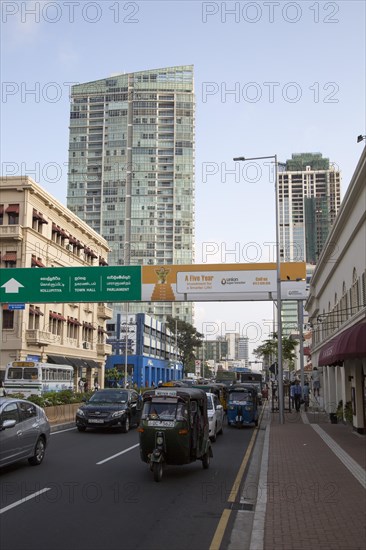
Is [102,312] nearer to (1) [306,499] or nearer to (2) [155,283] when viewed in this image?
(2) [155,283]

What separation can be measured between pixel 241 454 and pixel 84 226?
156ft

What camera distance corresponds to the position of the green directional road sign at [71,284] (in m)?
32.7

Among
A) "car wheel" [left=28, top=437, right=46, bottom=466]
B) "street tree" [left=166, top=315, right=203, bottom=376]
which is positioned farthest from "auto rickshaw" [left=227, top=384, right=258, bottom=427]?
"street tree" [left=166, top=315, right=203, bottom=376]

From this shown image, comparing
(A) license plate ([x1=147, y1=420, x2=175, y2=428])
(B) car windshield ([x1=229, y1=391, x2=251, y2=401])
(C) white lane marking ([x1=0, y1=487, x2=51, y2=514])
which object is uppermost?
(A) license plate ([x1=147, y1=420, x2=175, y2=428])

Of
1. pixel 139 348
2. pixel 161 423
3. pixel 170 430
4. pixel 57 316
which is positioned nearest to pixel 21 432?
pixel 161 423

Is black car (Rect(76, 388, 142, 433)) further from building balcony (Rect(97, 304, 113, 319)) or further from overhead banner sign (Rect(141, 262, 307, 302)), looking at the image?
building balcony (Rect(97, 304, 113, 319))

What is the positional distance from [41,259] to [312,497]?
1709 inches

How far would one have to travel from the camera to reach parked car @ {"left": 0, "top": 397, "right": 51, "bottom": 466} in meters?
11.5

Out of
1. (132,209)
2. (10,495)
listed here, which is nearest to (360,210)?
(10,495)

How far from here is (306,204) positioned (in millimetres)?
150375

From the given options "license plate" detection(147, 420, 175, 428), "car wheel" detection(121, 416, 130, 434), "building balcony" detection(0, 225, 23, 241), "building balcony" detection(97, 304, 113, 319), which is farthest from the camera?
"building balcony" detection(97, 304, 113, 319)

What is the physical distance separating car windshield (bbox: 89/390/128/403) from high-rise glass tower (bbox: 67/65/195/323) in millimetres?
123750

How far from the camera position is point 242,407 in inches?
1008

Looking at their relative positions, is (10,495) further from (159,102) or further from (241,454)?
(159,102)
